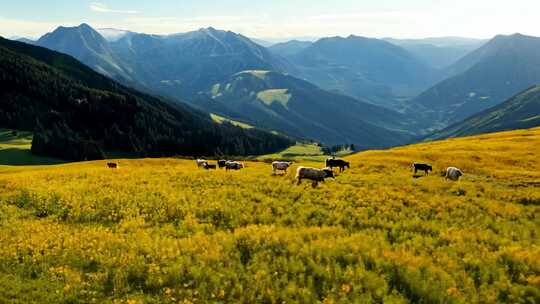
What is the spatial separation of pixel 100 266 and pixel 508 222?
2252cm

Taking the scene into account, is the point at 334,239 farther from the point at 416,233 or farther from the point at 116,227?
the point at 116,227

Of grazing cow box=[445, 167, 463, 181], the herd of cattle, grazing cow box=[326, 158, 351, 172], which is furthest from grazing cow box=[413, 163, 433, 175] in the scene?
grazing cow box=[326, 158, 351, 172]

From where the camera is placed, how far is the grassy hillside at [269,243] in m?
16.4

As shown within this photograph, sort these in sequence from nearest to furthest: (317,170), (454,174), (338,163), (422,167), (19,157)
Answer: (317,170), (454,174), (422,167), (338,163), (19,157)

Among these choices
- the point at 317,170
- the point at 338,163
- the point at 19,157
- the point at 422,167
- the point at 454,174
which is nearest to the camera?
the point at 317,170

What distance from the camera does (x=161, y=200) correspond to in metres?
29.0

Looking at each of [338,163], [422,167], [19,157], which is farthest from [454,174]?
[19,157]

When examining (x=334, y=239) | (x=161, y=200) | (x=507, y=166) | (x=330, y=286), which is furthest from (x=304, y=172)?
(x=507, y=166)

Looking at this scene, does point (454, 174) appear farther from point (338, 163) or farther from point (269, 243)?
point (269, 243)

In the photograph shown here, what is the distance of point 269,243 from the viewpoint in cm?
2048

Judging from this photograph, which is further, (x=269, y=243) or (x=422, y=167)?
(x=422, y=167)

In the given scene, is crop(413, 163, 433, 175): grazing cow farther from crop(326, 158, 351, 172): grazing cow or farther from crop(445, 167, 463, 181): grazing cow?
crop(326, 158, 351, 172): grazing cow

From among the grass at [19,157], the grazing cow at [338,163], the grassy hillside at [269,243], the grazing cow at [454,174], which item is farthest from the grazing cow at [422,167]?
the grass at [19,157]

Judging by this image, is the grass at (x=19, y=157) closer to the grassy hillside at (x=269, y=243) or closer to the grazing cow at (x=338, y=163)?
the grazing cow at (x=338, y=163)
